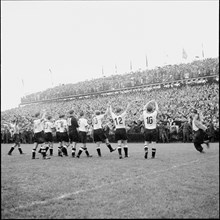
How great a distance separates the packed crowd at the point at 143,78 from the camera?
3838 cm

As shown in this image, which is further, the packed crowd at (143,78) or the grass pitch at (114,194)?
the packed crowd at (143,78)

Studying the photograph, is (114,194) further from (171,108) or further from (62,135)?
(171,108)

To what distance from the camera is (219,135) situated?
19.4 meters

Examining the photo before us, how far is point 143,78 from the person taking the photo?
43250 millimetres

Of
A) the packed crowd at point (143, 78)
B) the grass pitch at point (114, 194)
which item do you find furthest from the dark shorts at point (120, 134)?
the packed crowd at point (143, 78)

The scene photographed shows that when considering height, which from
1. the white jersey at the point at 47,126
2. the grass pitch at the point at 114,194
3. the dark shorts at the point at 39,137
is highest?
the white jersey at the point at 47,126

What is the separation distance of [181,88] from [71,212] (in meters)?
33.1

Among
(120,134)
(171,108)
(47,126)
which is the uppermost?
(171,108)

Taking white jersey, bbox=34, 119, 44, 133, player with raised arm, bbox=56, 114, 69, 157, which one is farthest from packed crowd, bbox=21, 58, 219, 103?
white jersey, bbox=34, 119, 44, 133

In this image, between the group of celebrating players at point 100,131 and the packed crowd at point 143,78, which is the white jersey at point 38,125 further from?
the packed crowd at point 143,78

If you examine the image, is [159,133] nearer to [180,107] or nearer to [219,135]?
[219,135]

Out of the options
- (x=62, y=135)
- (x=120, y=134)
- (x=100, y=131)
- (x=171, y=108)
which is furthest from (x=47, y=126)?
(x=171, y=108)

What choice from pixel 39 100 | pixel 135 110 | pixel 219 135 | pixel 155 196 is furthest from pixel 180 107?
pixel 39 100

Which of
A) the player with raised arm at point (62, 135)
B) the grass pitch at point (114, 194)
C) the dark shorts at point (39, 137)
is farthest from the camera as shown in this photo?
the player with raised arm at point (62, 135)
